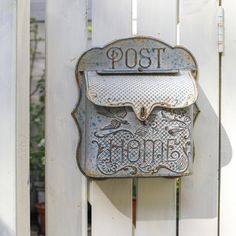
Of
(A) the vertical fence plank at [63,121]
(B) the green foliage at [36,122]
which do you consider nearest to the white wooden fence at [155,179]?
(A) the vertical fence plank at [63,121]

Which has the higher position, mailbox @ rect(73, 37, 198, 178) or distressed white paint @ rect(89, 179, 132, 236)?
mailbox @ rect(73, 37, 198, 178)

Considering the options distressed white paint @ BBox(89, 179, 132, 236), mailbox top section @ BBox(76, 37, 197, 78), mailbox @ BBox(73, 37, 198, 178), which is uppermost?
mailbox top section @ BBox(76, 37, 197, 78)

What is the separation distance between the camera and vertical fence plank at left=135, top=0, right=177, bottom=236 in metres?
1.31

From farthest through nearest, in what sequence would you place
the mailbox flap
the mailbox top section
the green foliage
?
the green foliage → the mailbox top section → the mailbox flap

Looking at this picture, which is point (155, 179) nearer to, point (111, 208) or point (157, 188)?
point (157, 188)

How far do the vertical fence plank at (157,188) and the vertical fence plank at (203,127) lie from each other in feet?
0.10

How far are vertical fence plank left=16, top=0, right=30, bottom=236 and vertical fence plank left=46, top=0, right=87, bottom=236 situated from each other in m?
0.08

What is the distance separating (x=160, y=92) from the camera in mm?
1167

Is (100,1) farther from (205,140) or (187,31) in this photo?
(205,140)

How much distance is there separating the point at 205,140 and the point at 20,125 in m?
0.50

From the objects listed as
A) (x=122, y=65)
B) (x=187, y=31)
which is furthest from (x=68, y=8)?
(x=187, y=31)

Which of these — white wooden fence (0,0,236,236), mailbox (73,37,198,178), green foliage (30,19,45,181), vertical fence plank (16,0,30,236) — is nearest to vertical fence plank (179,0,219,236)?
white wooden fence (0,0,236,236)

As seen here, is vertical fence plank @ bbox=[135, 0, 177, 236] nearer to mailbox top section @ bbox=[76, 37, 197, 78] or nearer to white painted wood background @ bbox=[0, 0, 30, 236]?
mailbox top section @ bbox=[76, 37, 197, 78]

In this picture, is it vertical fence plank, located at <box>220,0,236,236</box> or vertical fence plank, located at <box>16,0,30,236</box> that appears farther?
vertical fence plank, located at <box>220,0,236,236</box>
